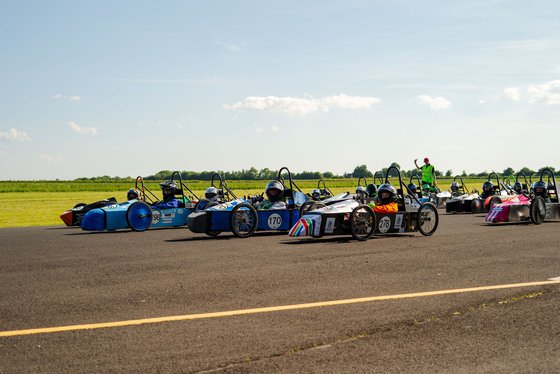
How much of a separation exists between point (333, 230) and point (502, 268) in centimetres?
522

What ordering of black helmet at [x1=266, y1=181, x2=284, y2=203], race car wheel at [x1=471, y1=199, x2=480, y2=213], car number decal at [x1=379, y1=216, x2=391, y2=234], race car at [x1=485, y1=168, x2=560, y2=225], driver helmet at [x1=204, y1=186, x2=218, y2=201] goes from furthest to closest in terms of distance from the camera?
race car wheel at [x1=471, y1=199, x2=480, y2=213] < driver helmet at [x1=204, y1=186, x2=218, y2=201] < race car at [x1=485, y1=168, x2=560, y2=225] < black helmet at [x1=266, y1=181, x2=284, y2=203] < car number decal at [x1=379, y1=216, x2=391, y2=234]

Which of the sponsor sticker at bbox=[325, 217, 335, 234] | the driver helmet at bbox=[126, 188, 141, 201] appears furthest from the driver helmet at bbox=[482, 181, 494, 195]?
Answer: the driver helmet at bbox=[126, 188, 141, 201]

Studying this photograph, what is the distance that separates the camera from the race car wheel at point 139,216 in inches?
709

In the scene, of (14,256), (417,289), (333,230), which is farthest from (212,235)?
(417,289)

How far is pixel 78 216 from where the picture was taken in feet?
66.7

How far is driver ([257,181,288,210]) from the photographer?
16359 millimetres


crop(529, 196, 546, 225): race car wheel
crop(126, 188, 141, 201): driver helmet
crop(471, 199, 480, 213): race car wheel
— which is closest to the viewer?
crop(529, 196, 546, 225): race car wheel

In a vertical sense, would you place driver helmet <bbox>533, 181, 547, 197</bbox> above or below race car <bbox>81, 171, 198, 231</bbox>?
above

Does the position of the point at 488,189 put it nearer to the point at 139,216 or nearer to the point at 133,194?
the point at 133,194

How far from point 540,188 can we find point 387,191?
8601 millimetres

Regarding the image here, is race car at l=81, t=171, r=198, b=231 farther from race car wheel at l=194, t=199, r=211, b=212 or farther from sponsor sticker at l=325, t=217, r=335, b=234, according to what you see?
sponsor sticker at l=325, t=217, r=335, b=234

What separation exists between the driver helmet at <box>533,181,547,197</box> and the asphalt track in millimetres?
9181

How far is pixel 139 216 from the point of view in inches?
717

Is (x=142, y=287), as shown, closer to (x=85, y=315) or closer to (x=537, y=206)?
(x=85, y=315)
